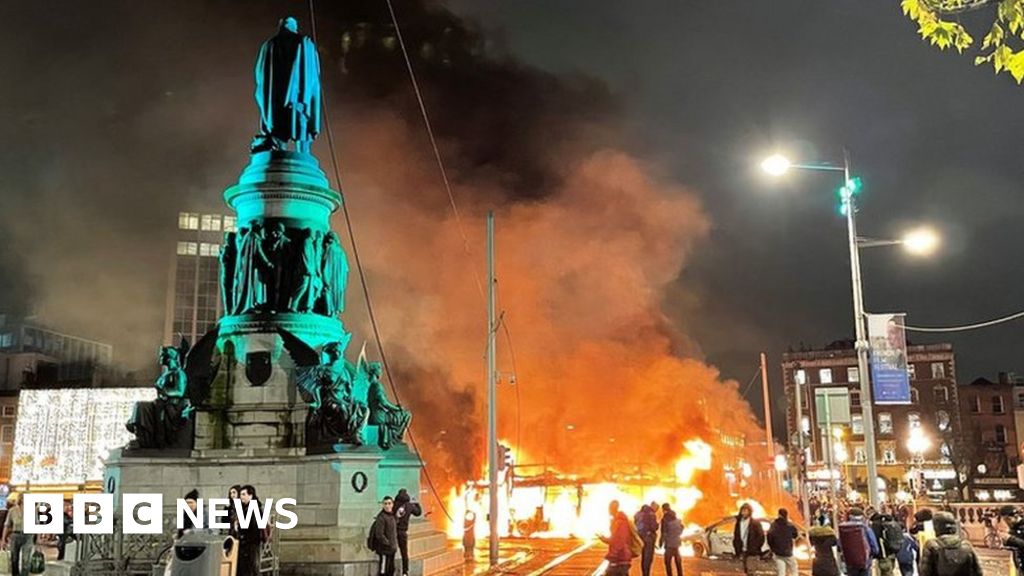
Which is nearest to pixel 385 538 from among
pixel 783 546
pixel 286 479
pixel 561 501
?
pixel 286 479

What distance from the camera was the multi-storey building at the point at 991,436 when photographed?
2884 inches

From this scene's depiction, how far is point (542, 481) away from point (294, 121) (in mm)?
23911

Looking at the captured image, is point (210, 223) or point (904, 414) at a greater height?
point (210, 223)

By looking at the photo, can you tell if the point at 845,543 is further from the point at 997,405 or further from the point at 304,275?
the point at 997,405

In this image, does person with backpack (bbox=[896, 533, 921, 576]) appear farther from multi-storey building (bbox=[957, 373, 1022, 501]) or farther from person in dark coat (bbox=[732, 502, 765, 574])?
multi-storey building (bbox=[957, 373, 1022, 501])

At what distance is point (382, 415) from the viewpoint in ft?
65.7

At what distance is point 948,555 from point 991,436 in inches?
3175

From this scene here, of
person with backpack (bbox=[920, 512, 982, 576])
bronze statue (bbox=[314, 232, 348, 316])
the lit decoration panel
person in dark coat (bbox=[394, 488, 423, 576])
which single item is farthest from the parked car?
the lit decoration panel

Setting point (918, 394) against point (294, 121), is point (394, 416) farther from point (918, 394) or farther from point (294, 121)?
point (918, 394)

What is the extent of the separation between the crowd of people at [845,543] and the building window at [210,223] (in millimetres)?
71746

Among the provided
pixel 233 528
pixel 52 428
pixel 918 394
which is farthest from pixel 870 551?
pixel 918 394

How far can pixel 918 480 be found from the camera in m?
32.2

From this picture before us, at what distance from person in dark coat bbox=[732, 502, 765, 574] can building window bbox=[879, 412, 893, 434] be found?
6912 centimetres

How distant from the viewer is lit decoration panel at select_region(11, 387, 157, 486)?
150 ft
